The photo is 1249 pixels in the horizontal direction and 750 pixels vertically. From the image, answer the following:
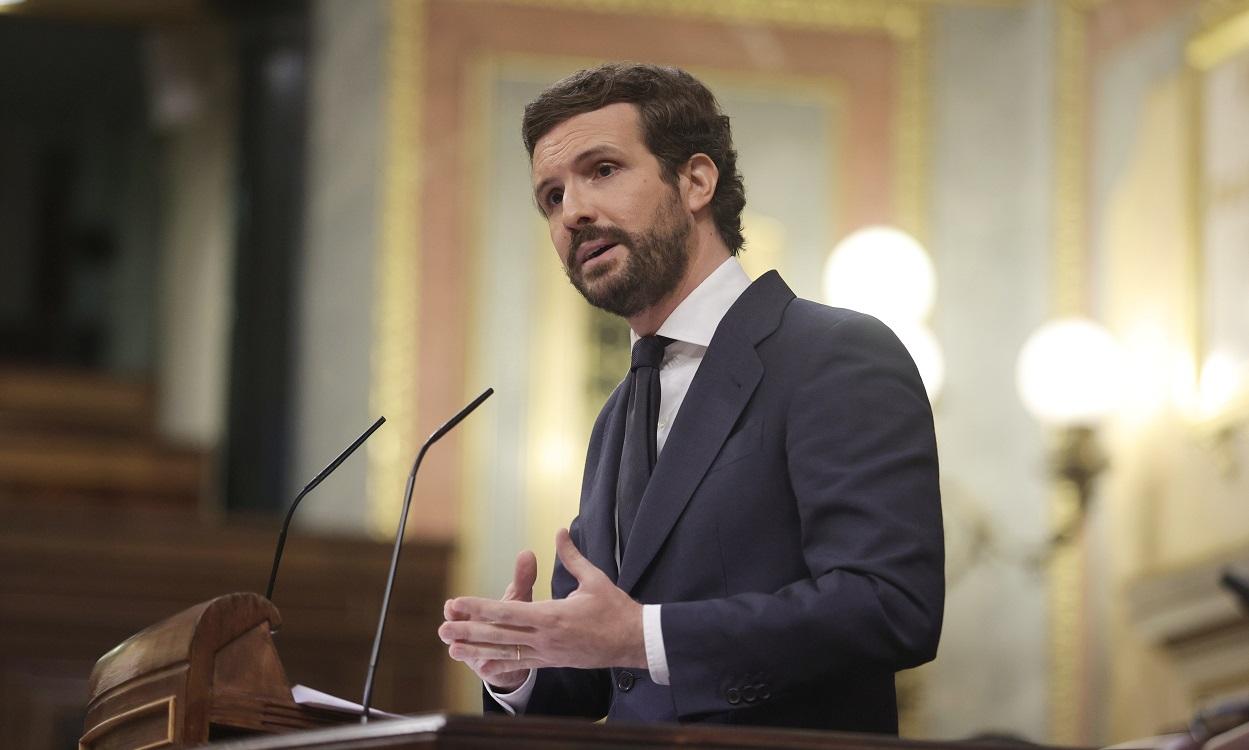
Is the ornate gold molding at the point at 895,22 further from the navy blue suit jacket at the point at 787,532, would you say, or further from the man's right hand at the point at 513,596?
the man's right hand at the point at 513,596

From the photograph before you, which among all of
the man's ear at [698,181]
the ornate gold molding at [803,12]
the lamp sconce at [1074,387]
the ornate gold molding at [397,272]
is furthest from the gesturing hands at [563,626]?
the ornate gold molding at [803,12]

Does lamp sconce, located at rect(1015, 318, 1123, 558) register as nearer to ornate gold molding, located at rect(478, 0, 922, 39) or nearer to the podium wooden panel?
ornate gold molding, located at rect(478, 0, 922, 39)

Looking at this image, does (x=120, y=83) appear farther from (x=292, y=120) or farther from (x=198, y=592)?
(x=198, y=592)

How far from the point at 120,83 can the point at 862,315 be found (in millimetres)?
6858

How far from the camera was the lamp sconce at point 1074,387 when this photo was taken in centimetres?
609

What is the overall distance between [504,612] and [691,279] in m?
0.62

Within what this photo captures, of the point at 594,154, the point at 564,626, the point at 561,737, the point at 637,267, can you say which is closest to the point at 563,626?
the point at 564,626

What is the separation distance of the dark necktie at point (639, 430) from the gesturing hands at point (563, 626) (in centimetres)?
25

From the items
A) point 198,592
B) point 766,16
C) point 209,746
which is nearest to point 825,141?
point 766,16

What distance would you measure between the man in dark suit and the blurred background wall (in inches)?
140

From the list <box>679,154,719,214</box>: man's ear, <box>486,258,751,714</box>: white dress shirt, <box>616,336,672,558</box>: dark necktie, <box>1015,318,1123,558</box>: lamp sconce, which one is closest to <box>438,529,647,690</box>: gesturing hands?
<box>616,336,672,558</box>: dark necktie

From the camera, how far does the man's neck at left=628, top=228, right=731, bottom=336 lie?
2352 millimetres

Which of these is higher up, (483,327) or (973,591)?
(483,327)

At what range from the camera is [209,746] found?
191 centimetres
